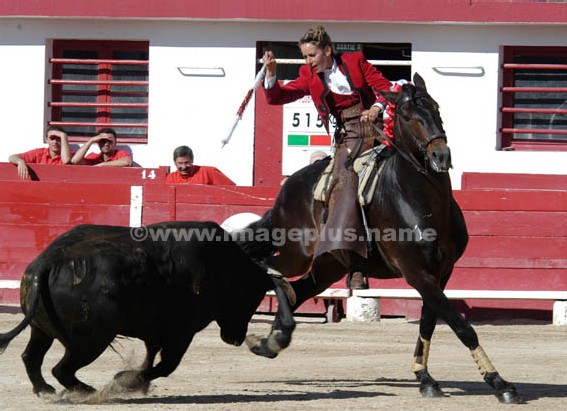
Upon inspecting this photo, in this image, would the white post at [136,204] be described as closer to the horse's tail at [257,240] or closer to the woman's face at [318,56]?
the horse's tail at [257,240]

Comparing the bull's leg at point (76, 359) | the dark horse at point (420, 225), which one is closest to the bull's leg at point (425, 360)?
the dark horse at point (420, 225)

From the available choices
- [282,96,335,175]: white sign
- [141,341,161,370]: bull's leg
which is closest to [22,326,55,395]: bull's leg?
[141,341,161,370]: bull's leg

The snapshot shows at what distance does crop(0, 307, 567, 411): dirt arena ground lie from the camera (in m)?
7.07

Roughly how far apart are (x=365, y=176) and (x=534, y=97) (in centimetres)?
626

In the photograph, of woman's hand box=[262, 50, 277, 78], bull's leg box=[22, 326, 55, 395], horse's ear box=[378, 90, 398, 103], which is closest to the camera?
bull's leg box=[22, 326, 55, 395]

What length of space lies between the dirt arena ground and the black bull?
0.26m

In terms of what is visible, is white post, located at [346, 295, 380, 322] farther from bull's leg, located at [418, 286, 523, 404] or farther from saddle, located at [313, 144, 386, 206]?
bull's leg, located at [418, 286, 523, 404]

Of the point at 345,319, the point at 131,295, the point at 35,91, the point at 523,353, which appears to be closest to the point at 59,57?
the point at 35,91

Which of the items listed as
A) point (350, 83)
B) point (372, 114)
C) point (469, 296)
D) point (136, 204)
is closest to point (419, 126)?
point (372, 114)

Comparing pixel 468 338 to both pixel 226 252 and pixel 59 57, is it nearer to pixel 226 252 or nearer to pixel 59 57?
pixel 226 252

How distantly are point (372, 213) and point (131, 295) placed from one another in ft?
5.73

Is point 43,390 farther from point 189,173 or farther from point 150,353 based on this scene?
point 189,173

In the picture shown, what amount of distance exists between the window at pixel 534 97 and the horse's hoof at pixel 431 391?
639cm

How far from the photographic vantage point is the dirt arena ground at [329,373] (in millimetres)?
7070
